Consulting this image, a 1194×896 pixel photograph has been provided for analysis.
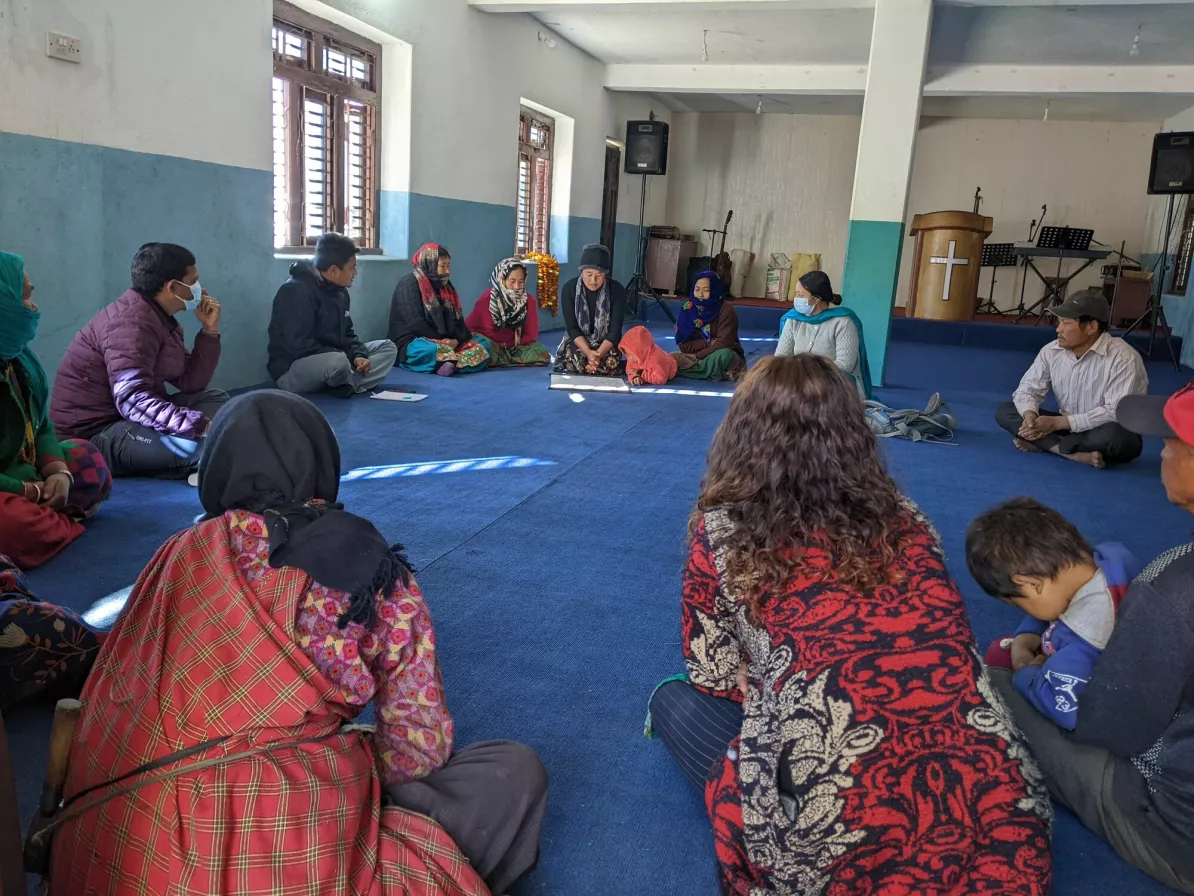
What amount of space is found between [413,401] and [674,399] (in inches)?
61.8

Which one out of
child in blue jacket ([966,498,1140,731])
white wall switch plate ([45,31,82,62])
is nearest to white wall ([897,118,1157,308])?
white wall switch plate ([45,31,82,62])

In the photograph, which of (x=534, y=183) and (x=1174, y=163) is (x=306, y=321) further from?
(x=1174, y=163)

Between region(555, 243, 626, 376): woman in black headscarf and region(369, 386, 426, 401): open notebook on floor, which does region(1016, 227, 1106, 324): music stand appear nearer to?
region(555, 243, 626, 376): woman in black headscarf

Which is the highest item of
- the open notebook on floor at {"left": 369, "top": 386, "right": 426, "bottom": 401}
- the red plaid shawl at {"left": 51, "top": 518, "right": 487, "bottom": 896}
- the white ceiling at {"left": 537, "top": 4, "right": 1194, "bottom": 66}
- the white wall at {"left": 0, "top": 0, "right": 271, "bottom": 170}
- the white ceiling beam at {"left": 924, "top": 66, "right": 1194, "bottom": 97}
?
the white ceiling at {"left": 537, "top": 4, "right": 1194, "bottom": 66}

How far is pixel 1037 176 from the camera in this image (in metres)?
11.6

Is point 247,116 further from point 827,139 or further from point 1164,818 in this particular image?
point 827,139

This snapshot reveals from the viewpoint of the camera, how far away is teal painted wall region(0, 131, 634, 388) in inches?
138

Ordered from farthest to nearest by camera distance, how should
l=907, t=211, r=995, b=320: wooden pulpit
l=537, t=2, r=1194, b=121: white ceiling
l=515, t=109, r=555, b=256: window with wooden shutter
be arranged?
l=907, t=211, r=995, b=320: wooden pulpit
l=515, t=109, r=555, b=256: window with wooden shutter
l=537, t=2, r=1194, b=121: white ceiling

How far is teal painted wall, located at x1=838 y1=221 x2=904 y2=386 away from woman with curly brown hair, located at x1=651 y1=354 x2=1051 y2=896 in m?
5.50

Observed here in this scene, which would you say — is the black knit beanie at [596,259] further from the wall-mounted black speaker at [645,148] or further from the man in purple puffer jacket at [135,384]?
the wall-mounted black speaker at [645,148]

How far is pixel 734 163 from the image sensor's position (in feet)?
41.6

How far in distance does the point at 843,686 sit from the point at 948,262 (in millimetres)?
9050

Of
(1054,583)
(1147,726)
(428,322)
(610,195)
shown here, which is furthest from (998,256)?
(1147,726)

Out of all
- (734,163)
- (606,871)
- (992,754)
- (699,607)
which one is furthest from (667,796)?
(734,163)
